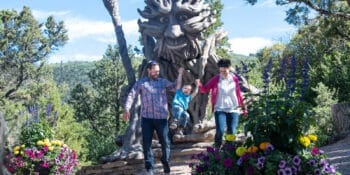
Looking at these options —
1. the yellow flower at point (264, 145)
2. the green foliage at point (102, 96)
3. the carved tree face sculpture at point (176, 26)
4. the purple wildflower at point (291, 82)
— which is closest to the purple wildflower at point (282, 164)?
the yellow flower at point (264, 145)

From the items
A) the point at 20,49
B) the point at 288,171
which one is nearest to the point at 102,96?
the point at 20,49

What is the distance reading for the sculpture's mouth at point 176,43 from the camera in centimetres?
824

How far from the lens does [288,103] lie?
15.2 ft

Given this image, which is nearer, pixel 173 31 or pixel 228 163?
pixel 228 163

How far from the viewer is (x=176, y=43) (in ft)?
27.1

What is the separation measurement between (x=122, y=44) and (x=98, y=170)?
2.46 meters

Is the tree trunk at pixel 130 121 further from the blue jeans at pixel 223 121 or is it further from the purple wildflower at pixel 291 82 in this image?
the purple wildflower at pixel 291 82

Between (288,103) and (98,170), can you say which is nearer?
(288,103)

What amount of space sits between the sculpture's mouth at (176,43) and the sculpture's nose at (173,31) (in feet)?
Result: 0.43

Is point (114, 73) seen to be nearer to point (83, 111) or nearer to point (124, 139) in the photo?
point (83, 111)

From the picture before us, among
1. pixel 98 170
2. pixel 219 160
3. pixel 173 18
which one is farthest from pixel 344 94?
pixel 219 160

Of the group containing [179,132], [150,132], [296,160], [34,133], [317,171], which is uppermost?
[34,133]

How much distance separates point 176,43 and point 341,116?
18.8 ft

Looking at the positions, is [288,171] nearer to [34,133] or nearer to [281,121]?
[281,121]
